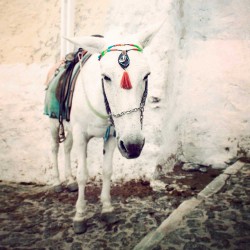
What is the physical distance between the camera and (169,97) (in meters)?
4.86

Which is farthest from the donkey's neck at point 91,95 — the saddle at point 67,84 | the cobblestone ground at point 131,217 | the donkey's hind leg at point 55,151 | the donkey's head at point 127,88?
the cobblestone ground at point 131,217

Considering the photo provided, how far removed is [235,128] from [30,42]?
4.12 metres

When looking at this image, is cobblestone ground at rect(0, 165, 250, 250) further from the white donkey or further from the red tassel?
the red tassel

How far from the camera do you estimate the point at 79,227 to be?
3.33 m

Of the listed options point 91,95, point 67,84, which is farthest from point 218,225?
point 67,84

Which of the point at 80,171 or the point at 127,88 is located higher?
the point at 127,88

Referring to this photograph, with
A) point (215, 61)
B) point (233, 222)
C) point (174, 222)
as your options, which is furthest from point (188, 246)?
point (215, 61)

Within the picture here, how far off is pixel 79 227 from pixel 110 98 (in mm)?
1668

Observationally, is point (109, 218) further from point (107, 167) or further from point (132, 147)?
point (132, 147)

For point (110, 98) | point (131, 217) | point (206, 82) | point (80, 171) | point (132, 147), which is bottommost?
point (131, 217)

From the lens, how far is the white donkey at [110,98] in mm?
2406

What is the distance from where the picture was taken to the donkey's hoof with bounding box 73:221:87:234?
332cm

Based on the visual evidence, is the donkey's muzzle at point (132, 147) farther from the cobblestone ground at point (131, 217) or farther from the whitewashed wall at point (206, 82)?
the whitewashed wall at point (206, 82)

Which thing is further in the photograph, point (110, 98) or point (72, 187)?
point (72, 187)
